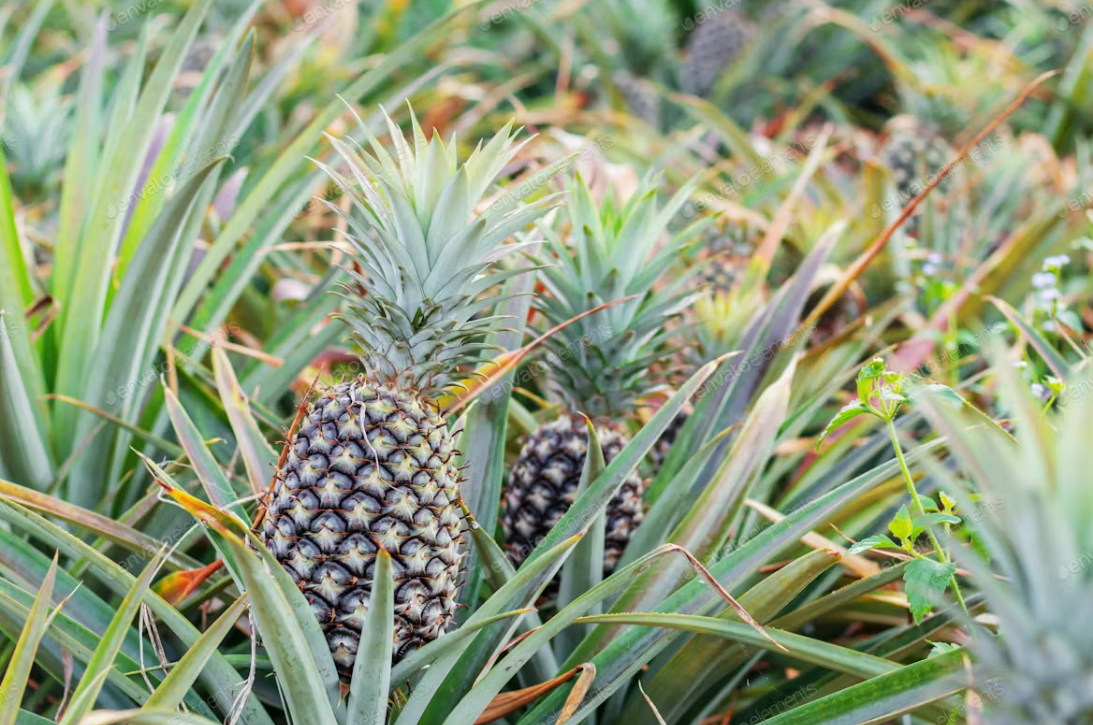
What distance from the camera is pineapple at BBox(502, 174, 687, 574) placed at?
142cm

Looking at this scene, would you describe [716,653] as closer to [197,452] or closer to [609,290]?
[609,290]

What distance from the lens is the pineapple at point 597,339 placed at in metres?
1.42

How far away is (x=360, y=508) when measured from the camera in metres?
1.07

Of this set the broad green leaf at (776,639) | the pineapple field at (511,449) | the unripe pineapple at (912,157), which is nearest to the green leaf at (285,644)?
the pineapple field at (511,449)

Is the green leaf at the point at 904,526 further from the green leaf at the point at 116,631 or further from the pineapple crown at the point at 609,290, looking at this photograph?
the green leaf at the point at 116,631

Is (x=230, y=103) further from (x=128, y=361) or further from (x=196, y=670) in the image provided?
(x=196, y=670)

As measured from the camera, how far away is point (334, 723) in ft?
3.45

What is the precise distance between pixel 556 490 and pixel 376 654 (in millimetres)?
505

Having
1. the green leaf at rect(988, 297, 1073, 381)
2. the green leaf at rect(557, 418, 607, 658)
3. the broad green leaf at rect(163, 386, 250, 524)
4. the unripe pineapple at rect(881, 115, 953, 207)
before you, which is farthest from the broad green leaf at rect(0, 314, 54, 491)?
the unripe pineapple at rect(881, 115, 953, 207)

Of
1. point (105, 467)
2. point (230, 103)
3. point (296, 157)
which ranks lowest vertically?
point (105, 467)

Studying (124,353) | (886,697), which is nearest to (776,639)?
(886,697)

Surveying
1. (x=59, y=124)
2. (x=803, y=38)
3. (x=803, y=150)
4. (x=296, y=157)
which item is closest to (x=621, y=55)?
(x=803, y=38)

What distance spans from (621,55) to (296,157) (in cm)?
288

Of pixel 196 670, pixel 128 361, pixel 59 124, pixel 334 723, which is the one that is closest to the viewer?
pixel 196 670
